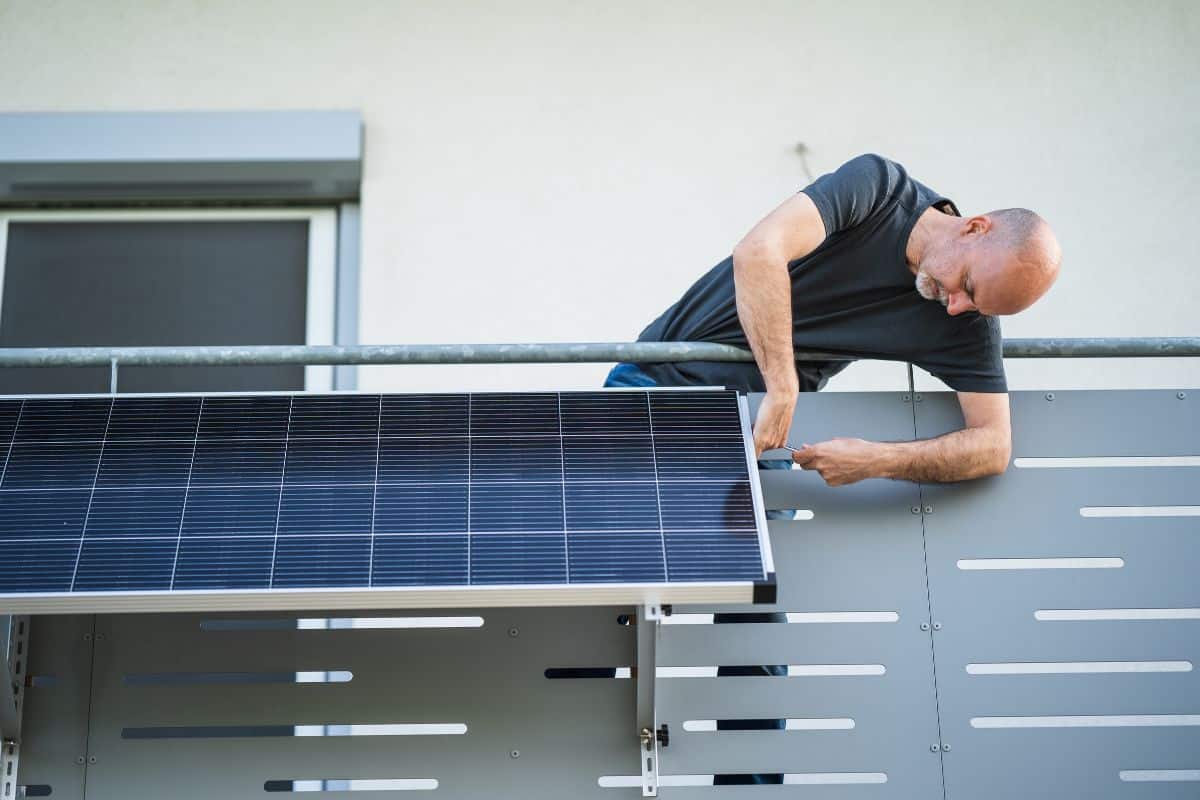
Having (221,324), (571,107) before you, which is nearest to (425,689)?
(221,324)

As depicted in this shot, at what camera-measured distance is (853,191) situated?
3703 mm

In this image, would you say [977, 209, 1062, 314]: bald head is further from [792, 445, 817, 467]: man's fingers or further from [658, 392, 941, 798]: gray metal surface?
[792, 445, 817, 467]: man's fingers

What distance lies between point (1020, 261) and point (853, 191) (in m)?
0.45

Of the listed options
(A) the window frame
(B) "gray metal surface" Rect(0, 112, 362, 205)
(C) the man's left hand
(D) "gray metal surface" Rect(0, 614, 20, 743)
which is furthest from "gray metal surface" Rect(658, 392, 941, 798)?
(B) "gray metal surface" Rect(0, 112, 362, 205)

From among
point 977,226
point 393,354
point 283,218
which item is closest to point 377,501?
point 393,354

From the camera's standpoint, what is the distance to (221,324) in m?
5.74

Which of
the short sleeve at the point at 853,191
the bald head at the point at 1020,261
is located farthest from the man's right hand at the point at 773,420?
the bald head at the point at 1020,261

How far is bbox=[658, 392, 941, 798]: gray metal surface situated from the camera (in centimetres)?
369

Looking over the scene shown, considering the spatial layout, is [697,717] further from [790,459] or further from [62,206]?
[62,206]

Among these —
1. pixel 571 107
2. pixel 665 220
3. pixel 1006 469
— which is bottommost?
pixel 1006 469

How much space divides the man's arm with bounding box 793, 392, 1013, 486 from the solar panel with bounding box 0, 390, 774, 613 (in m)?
0.29

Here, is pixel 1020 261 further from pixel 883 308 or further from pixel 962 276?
pixel 883 308

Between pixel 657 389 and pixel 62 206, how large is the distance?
3350 mm

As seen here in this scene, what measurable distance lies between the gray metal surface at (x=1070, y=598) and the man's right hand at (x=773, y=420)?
1.63ft
